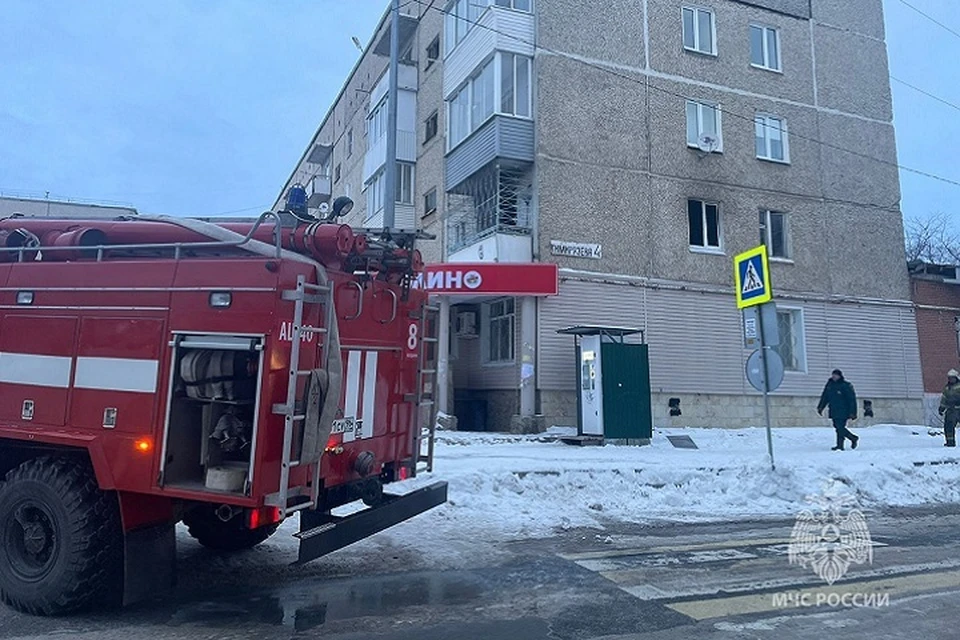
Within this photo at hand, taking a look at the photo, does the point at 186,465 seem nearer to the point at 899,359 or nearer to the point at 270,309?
the point at 270,309

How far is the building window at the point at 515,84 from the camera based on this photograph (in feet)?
60.8

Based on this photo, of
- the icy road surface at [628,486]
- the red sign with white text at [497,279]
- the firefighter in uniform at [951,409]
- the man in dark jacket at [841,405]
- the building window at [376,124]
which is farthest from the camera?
the building window at [376,124]

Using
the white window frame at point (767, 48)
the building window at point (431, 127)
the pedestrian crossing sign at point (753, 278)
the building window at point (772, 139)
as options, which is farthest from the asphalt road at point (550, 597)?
the white window frame at point (767, 48)

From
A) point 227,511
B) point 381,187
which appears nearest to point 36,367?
point 227,511

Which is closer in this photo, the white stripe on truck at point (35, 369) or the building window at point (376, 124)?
the white stripe on truck at point (35, 369)

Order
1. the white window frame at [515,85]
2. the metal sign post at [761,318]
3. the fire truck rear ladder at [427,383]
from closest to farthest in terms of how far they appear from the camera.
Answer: the fire truck rear ladder at [427,383], the metal sign post at [761,318], the white window frame at [515,85]

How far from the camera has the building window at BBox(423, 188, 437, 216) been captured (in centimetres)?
2272

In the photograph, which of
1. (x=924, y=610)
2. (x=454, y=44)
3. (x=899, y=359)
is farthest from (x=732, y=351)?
(x=924, y=610)

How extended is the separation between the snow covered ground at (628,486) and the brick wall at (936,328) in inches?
370

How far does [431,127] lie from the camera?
23.7m

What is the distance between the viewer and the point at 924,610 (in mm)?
5316

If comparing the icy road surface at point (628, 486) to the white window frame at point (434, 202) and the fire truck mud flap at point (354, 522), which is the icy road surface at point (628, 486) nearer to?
the fire truck mud flap at point (354, 522)

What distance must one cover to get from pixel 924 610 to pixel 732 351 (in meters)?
14.9

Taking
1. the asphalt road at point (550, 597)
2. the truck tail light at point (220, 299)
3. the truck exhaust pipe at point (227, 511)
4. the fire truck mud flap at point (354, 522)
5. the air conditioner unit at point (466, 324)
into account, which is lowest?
the asphalt road at point (550, 597)
